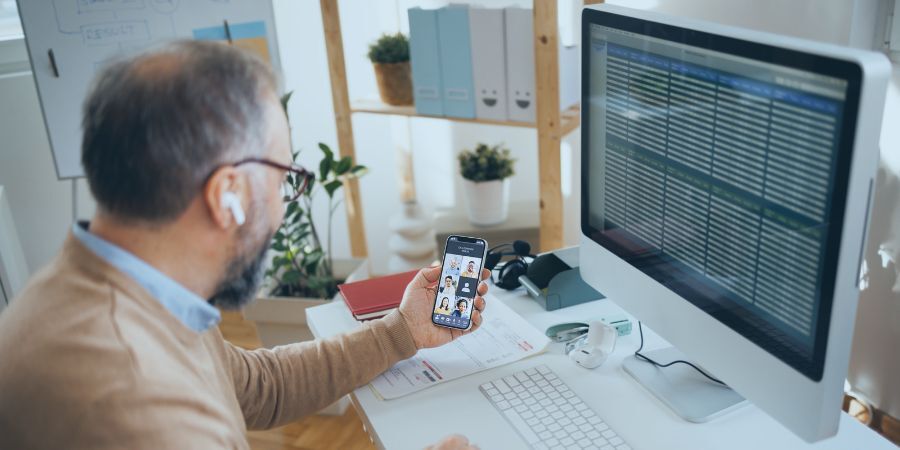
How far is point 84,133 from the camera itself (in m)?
0.89

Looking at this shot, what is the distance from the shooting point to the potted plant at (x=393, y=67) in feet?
7.99

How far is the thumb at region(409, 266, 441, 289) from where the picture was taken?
52.8 inches

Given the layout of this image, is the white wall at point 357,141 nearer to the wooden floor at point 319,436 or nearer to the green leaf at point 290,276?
the green leaf at point 290,276

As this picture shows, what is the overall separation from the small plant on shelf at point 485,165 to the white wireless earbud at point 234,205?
174cm

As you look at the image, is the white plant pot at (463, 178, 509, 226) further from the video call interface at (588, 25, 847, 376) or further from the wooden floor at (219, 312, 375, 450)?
the video call interface at (588, 25, 847, 376)

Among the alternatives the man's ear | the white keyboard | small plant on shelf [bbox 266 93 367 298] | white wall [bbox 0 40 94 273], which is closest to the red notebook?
the white keyboard

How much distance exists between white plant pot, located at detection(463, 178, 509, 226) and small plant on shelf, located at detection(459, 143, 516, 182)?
2cm

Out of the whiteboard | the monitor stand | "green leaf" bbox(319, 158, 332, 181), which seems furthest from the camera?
the whiteboard

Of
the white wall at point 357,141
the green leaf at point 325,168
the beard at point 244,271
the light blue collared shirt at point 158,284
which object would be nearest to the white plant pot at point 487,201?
the white wall at point 357,141

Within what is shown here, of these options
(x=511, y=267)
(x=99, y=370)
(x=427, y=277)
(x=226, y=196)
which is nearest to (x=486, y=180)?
(x=511, y=267)

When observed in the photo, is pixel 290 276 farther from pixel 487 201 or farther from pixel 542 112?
pixel 542 112

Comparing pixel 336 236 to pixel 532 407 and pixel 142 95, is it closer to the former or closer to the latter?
pixel 532 407

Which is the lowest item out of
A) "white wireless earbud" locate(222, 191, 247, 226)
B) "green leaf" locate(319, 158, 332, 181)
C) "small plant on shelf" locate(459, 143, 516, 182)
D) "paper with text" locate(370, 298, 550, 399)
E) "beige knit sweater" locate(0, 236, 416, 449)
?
"small plant on shelf" locate(459, 143, 516, 182)

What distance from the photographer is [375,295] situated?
4.84 ft
